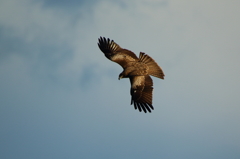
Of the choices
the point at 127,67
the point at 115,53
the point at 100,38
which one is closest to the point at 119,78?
the point at 127,67

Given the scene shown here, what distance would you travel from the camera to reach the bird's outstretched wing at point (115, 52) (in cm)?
2477

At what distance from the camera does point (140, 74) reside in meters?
23.2

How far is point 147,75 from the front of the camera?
2314 centimetres

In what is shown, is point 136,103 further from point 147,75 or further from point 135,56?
point 135,56

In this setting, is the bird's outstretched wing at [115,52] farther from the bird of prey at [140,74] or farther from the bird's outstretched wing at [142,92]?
the bird's outstretched wing at [142,92]

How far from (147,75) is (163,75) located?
0.93 metres

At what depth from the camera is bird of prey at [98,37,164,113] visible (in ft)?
73.7

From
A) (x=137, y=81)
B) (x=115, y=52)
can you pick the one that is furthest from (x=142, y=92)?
(x=115, y=52)

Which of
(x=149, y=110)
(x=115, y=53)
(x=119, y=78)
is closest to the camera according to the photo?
(x=149, y=110)

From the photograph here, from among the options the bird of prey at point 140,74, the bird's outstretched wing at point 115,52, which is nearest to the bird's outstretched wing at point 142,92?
the bird of prey at point 140,74

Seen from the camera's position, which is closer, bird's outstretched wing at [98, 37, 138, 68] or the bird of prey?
the bird of prey

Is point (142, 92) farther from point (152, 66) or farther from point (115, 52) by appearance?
point (115, 52)

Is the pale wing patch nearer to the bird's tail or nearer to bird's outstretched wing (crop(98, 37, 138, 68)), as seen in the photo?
the bird's tail

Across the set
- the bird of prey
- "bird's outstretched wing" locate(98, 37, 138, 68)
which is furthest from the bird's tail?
"bird's outstretched wing" locate(98, 37, 138, 68)
